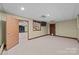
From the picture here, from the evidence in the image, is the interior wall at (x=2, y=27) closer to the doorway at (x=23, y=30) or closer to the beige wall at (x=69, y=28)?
the doorway at (x=23, y=30)

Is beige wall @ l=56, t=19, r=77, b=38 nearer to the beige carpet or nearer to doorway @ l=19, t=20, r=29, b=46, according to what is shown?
the beige carpet

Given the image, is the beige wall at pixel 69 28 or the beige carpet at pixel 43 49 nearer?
the beige carpet at pixel 43 49

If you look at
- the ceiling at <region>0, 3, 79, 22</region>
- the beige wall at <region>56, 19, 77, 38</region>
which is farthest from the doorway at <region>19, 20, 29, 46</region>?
the beige wall at <region>56, 19, 77, 38</region>

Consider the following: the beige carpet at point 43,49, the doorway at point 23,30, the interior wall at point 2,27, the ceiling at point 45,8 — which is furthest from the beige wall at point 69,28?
the interior wall at point 2,27

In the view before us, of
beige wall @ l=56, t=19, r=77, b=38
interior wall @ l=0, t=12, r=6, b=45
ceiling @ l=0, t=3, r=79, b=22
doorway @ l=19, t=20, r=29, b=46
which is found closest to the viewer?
ceiling @ l=0, t=3, r=79, b=22

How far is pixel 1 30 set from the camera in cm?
390

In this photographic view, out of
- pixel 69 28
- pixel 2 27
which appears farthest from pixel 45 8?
pixel 69 28

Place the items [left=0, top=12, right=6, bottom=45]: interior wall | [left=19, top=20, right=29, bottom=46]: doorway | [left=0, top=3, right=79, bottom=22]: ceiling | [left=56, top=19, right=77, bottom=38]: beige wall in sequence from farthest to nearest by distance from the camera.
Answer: [left=56, top=19, right=77, bottom=38]: beige wall, [left=19, top=20, right=29, bottom=46]: doorway, [left=0, top=12, right=6, bottom=45]: interior wall, [left=0, top=3, right=79, bottom=22]: ceiling

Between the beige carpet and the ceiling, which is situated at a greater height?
the ceiling

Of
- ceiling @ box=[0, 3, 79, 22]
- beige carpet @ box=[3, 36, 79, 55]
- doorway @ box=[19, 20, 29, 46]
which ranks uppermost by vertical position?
ceiling @ box=[0, 3, 79, 22]

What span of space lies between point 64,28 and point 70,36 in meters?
0.99

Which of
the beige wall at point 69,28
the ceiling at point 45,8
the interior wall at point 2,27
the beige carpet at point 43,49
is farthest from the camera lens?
the beige wall at point 69,28

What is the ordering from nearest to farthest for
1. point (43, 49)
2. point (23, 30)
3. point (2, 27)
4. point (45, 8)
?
point (45, 8)
point (43, 49)
point (2, 27)
point (23, 30)

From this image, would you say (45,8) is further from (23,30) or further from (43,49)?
(23,30)
